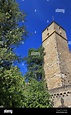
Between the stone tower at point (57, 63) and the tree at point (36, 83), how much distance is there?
3.85 feet

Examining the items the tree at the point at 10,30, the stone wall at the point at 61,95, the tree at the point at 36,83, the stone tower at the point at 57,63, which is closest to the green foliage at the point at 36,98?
the tree at the point at 36,83

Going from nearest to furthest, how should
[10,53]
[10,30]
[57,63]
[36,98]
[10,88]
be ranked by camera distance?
[10,88], [10,53], [10,30], [36,98], [57,63]

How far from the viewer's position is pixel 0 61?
9141mm

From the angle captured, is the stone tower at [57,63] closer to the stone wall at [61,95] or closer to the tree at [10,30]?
the stone wall at [61,95]

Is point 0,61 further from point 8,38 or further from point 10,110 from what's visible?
point 10,110

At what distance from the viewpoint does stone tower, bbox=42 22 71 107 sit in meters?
21.8

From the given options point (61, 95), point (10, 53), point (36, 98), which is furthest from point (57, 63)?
point (10, 53)

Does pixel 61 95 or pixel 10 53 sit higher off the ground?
pixel 10 53

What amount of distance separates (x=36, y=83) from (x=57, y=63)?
7476 mm

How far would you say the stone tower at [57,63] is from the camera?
2178cm

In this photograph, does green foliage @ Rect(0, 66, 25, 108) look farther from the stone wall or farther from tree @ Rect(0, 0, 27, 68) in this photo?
the stone wall

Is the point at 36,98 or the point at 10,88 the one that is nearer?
the point at 10,88

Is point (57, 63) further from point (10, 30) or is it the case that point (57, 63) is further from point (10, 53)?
point (10, 53)

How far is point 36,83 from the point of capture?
20.4m
